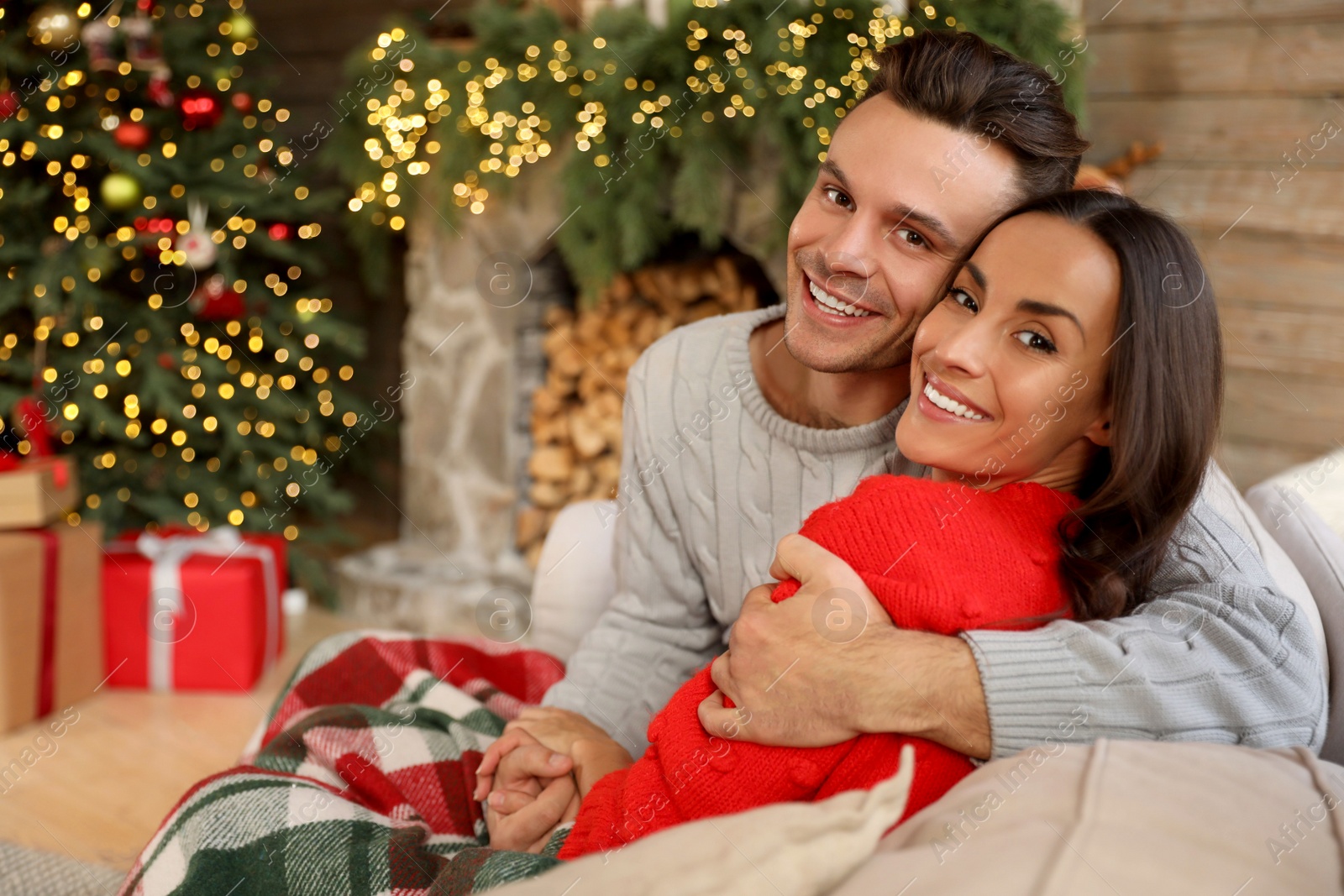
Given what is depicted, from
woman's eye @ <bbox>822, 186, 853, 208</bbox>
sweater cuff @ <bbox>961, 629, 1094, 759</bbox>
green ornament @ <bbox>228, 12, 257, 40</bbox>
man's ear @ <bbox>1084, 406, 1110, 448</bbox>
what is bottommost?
sweater cuff @ <bbox>961, 629, 1094, 759</bbox>

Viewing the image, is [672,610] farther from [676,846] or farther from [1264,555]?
[676,846]

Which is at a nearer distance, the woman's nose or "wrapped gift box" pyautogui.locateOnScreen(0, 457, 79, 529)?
the woman's nose

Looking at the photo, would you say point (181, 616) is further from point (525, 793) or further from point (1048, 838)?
point (1048, 838)

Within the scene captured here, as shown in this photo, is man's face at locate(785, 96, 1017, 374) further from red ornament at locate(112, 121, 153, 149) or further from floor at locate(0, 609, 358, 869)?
red ornament at locate(112, 121, 153, 149)

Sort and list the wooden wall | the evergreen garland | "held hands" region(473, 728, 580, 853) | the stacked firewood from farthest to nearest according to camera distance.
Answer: the stacked firewood < the wooden wall < the evergreen garland < "held hands" region(473, 728, 580, 853)

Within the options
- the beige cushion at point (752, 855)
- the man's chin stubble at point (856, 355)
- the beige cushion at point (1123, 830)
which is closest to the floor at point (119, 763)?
the man's chin stubble at point (856, 355)

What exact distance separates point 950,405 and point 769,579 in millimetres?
392

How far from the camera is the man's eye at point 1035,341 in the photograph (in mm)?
927

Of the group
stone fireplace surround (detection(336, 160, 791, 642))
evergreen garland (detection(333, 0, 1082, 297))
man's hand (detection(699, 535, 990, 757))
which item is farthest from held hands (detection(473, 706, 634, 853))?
stone fireplace surround (detection(336, 160, 791, 642))

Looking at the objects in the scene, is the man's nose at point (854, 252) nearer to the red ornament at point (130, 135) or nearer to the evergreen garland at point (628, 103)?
the evergreen garland at point (628, 103)

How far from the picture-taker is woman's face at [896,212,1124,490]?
0.91m

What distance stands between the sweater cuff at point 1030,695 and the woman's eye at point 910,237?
489 mm

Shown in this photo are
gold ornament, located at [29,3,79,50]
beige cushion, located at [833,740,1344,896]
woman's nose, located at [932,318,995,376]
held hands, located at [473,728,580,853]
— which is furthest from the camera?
gold ornament, located at [29,3,79,50]

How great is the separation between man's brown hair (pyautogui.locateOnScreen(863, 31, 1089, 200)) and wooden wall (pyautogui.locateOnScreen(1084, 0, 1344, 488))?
1310 millimetres
